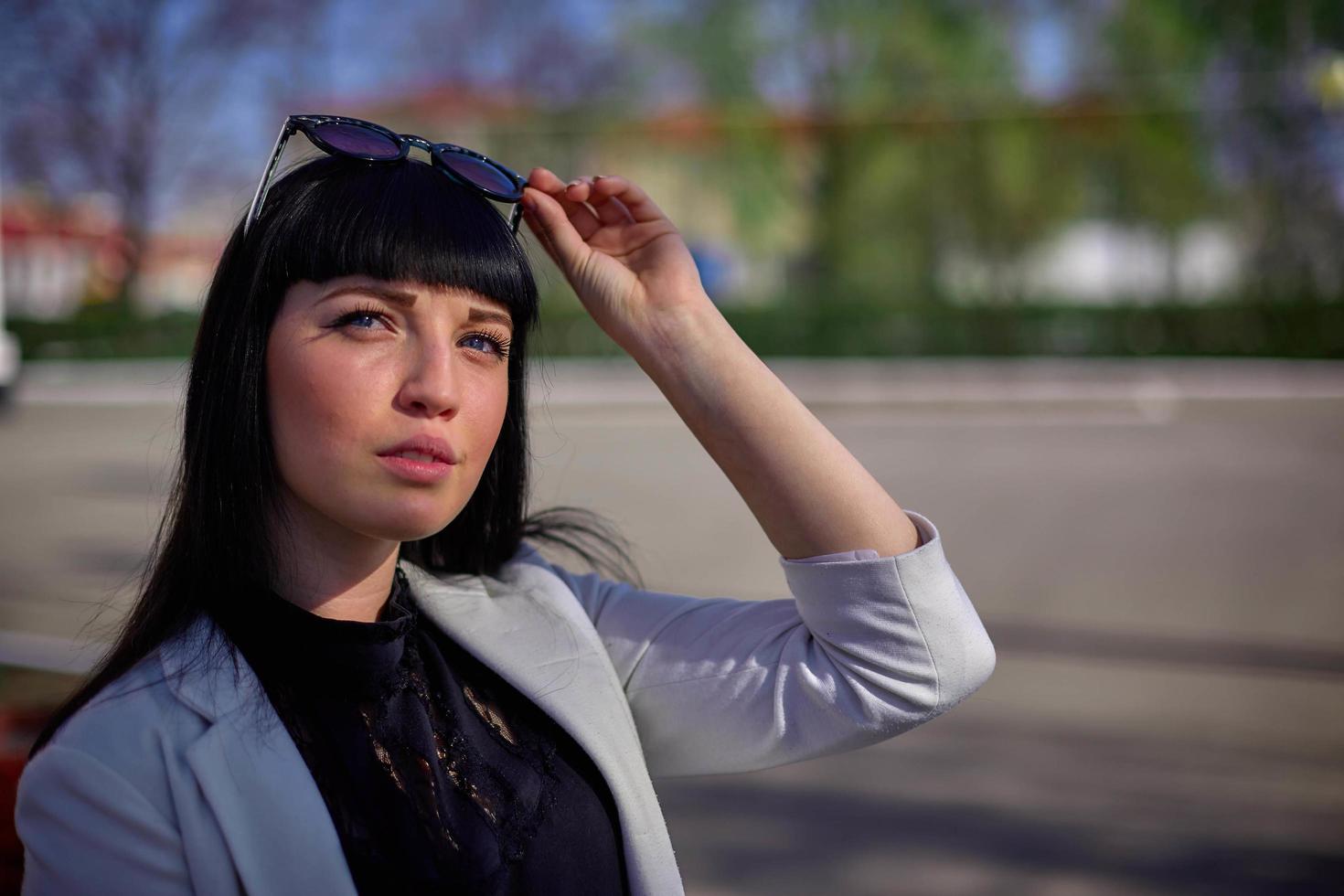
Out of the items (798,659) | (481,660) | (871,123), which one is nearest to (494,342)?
(481,660)

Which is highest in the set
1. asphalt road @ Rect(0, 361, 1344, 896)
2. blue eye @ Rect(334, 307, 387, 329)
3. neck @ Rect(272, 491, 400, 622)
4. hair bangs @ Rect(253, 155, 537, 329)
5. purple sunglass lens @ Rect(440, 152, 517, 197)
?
purple sunglass lens @ Rect(440, 152, 517, 197)

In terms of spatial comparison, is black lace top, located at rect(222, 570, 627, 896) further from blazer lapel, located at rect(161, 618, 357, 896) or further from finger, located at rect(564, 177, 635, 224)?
finger, located at rect(564, 177, 635, 224)

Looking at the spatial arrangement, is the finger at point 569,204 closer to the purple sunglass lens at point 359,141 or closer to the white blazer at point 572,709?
the purple sunglass lens at point 359,141

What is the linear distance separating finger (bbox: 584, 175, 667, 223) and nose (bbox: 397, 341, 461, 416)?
14.5 inches

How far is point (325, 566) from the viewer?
136 cm

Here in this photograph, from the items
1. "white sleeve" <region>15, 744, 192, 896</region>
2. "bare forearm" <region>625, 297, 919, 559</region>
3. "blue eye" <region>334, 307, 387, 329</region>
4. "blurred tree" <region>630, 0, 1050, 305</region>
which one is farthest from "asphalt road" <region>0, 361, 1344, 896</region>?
"blurred tree" <region>630, 0, 1050, 305</region>

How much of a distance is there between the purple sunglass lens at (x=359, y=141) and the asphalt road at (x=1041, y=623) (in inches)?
17.5

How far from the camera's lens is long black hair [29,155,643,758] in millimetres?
1284

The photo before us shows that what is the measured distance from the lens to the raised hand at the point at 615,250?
4.88ft

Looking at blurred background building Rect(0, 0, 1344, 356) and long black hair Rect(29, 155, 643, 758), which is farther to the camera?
blurred background building Rect(0, 0, 1344, 356)

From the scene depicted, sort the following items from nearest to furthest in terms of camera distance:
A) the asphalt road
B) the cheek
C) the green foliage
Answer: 1. the cheek
2. the asphalt road
3. the green foliage

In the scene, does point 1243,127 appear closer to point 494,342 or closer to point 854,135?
point 854,135

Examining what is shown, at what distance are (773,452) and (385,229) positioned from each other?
19.0 inches

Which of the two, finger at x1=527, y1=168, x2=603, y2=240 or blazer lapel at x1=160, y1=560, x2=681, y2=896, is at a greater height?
finger at x1=527, y1=168, x2=603, y2=240
